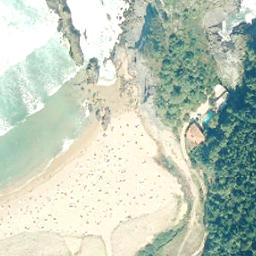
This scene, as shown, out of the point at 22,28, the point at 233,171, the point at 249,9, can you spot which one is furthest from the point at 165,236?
the point at 22,28

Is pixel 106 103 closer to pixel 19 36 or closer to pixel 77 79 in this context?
pixel 77 79

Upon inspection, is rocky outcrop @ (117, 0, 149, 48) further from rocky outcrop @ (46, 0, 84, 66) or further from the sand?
the sand

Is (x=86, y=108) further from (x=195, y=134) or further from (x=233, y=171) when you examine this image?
(x=233, y=171)

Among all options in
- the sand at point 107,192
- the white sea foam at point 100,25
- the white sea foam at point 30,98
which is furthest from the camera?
the white sea foam at point 30,98

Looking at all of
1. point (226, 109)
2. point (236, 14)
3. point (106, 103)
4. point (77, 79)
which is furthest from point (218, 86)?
point (77, 79)

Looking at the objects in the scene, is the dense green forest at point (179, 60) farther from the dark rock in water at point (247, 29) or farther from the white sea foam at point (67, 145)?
the white sea foam at point (67, 145)

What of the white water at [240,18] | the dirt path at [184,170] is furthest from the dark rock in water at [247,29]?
the dirt path at [184,170]
